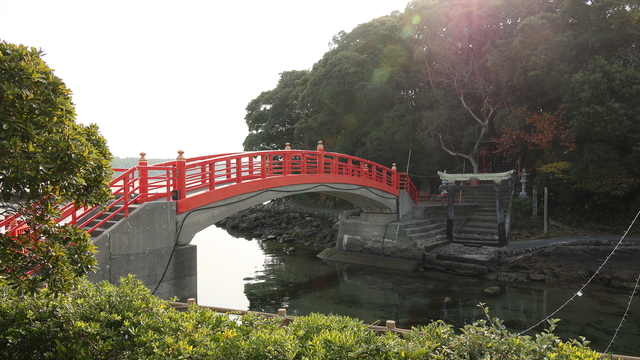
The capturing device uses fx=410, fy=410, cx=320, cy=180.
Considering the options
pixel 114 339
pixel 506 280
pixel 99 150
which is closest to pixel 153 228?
pixel 99 150

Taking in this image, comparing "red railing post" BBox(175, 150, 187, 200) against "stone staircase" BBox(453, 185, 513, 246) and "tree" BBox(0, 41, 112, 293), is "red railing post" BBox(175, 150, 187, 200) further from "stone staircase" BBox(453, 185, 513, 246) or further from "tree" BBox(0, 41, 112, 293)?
"stone staircase" BBox(453, 185, 513, 246)

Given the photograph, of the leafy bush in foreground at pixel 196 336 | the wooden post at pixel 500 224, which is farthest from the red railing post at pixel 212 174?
the wooden post at pixel 500 224

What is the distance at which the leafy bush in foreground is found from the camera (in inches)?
129

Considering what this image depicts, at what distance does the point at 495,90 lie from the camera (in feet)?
65.3

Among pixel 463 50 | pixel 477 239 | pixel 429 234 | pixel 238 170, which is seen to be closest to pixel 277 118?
pixel 463 50

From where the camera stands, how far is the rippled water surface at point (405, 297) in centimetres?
952

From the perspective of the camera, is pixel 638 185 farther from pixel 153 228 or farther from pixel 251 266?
pixel 153 228

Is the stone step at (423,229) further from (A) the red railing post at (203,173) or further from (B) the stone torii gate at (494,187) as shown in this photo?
(A) the red railing post at (203,173)

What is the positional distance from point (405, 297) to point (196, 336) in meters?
9.12

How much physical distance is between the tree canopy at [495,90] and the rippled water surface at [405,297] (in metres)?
6.85

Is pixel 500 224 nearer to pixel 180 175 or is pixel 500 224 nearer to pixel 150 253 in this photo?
pixel 180 175

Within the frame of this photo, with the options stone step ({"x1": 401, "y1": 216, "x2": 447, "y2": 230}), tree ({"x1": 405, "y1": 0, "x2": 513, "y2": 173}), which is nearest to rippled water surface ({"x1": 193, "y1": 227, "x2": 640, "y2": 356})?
stone step ({"x1": 401, "y1": 216, "x2": 447, "y2": 230})

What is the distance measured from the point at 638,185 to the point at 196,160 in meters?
16.4

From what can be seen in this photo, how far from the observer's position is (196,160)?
9336mm
